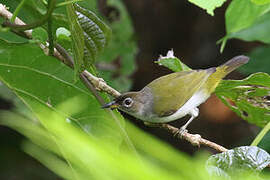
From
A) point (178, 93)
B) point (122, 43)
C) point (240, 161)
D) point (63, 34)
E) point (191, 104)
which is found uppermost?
point (122, 43)

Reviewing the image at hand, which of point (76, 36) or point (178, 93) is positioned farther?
point (178, 93)

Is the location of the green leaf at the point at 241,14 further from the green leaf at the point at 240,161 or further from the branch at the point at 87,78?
the green leaf at the point at 240,161

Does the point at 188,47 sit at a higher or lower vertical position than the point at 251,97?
A: higher

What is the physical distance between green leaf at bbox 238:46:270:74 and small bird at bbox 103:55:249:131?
75 centimetres

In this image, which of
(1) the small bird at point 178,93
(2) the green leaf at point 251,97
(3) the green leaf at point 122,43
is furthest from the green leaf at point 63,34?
(3) the green leaf at point 122,43

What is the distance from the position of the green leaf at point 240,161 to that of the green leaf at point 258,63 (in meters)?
2.87

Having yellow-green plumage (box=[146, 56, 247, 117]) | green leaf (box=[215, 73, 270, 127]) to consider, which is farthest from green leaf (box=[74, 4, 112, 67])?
yellow-green plumage (box=[146, 56, 247, 117])

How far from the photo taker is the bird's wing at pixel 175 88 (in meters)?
2.87

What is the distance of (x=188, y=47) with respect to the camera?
5414mm

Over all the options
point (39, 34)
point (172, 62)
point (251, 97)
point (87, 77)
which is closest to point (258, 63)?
point (251, 97)

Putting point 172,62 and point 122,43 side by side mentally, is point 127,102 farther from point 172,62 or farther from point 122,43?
point 122,43

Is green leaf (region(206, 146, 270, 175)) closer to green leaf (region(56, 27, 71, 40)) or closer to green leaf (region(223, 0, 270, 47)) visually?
green leaf (region(56, 27, 71, 40))

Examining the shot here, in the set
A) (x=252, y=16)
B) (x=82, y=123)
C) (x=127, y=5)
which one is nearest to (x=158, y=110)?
(x=252, y=16)

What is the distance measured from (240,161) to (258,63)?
120 inches
